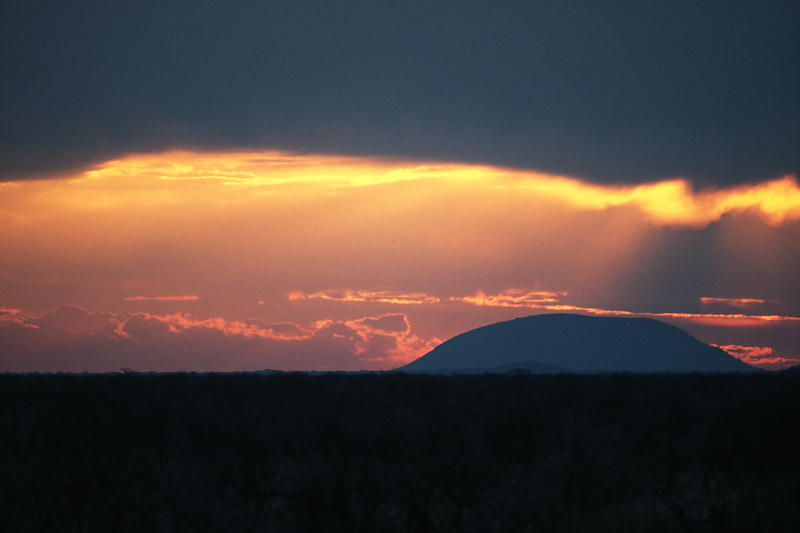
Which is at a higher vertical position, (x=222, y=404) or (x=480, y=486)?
(x=222, y=404)

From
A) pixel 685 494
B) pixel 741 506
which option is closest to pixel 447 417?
pixel 685 494

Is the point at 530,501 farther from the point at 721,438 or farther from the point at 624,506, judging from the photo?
the point at 721,438

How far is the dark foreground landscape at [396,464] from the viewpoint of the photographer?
2773cm

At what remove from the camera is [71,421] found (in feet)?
110

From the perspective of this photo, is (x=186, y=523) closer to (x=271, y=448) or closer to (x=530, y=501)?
(x=271, y=448)

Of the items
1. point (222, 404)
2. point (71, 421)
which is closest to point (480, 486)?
point (222, 404)

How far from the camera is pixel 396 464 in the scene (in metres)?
29.9

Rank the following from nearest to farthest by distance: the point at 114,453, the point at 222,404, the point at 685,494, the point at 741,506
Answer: the point at 741,506
the point at 685,494
the point at 114,453
the point at 222,404

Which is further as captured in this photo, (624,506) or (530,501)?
(530,501)

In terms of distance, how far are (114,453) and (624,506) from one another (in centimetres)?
1915

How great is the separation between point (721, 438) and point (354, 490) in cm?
1480

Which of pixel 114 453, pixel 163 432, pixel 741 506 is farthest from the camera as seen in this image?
pixel 163 432

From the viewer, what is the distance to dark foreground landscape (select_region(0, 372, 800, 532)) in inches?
1092

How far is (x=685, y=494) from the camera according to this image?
2755 cm
